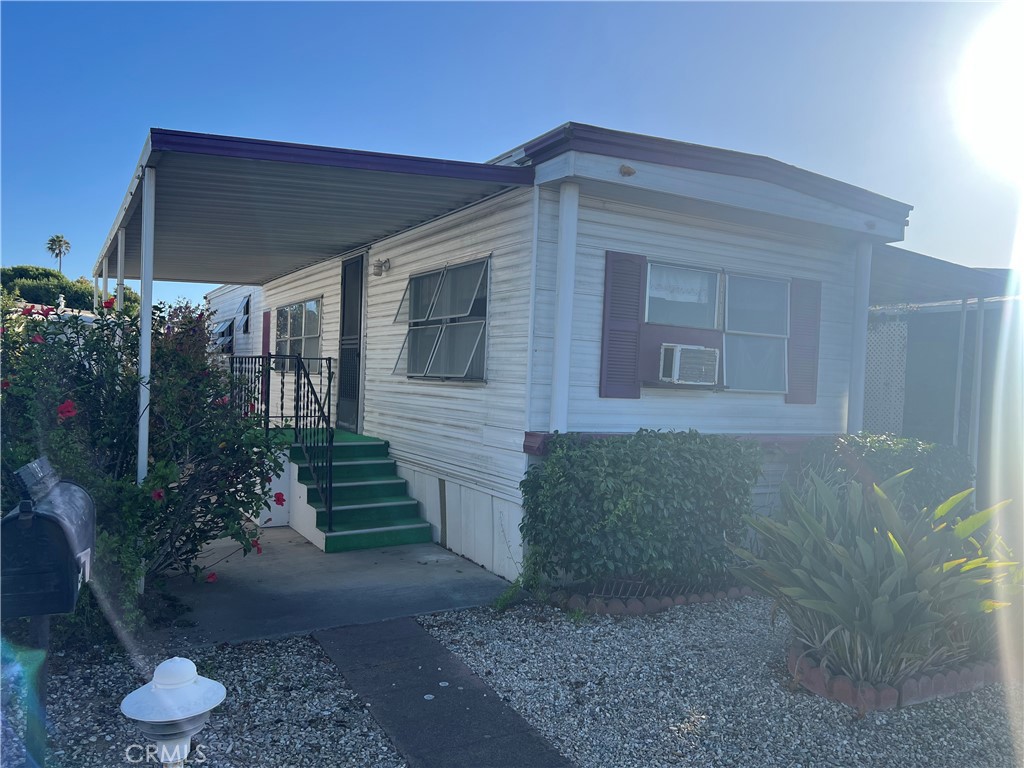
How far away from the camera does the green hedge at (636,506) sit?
516 centimetres

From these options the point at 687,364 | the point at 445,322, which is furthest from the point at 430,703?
the point at 445,322

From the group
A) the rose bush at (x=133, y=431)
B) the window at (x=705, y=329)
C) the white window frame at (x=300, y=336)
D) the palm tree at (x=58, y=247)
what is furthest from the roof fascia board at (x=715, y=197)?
the palm tree at (x=58, y=247)

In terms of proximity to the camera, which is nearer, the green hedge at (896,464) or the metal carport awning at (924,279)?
the green hedge at (896,464)

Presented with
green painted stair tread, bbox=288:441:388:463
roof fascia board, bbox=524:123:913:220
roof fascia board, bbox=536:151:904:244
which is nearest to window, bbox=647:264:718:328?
roof fascia board, bbox=536:151:904:244

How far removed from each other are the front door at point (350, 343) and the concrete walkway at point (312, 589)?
248cm

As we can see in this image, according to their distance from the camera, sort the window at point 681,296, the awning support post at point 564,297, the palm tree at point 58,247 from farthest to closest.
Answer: the palm tree at point 58,247 < the window at point 681,296 < the awning support post at point 564,297

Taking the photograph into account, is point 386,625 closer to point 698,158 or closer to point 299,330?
point 698,158

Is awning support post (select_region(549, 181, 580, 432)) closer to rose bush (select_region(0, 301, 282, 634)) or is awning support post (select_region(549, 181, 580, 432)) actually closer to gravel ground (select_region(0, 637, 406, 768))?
rose bush (select_region(0, 301, 282, 634))

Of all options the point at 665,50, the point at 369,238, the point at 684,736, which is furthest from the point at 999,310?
the point at 684,736

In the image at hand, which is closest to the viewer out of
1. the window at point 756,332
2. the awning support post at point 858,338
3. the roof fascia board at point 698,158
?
the roof fascia board at point 698,158

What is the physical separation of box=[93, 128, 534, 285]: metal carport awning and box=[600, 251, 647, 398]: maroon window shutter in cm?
109

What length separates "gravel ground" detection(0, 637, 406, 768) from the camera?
3225 millimetres

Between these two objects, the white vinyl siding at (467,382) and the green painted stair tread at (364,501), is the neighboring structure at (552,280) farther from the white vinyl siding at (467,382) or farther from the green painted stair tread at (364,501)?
the green painted stair tread at (364,501)

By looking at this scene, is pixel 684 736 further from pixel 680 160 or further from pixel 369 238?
pixel 369 238
